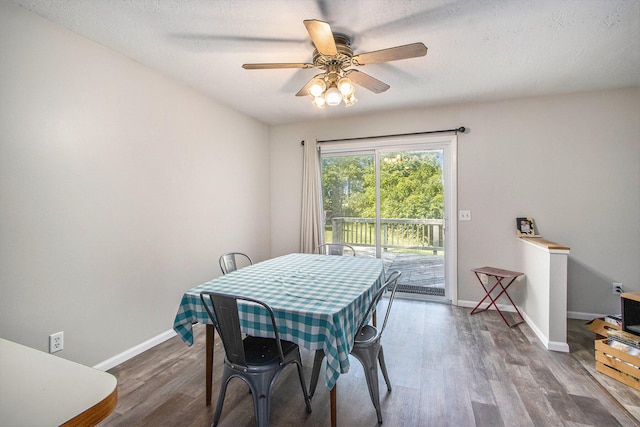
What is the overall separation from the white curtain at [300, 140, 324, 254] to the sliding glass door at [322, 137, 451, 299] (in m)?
0.17

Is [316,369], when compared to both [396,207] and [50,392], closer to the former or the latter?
[50,392]

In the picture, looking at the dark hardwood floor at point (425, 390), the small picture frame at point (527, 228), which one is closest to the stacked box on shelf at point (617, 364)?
the dark hardwood floor at point (425, 390)

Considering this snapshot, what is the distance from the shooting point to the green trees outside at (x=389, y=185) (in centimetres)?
373

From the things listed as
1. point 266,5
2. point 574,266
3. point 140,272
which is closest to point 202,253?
point 140,272

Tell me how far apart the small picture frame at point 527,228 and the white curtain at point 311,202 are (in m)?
2.41

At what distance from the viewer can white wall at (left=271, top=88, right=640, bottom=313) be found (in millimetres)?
2988

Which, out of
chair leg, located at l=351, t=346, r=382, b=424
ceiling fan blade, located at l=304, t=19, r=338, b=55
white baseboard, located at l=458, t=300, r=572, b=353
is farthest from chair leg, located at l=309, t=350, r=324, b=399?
white baseboard, located at l=458, t=300, r=572, b=353

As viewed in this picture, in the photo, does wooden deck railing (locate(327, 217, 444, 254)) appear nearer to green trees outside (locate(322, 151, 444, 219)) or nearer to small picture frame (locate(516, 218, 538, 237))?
green trees outside (locate(322, 151, 444, 219))

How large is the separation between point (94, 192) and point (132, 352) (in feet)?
4.37

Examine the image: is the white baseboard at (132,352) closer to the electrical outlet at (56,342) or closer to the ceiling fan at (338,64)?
the electrical outlet at (56,342)

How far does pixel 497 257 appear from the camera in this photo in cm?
341

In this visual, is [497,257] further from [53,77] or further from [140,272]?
[53,77]

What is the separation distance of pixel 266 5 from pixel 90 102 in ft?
4.83

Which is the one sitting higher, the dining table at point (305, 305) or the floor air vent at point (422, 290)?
the dining table at point (305, 305)
